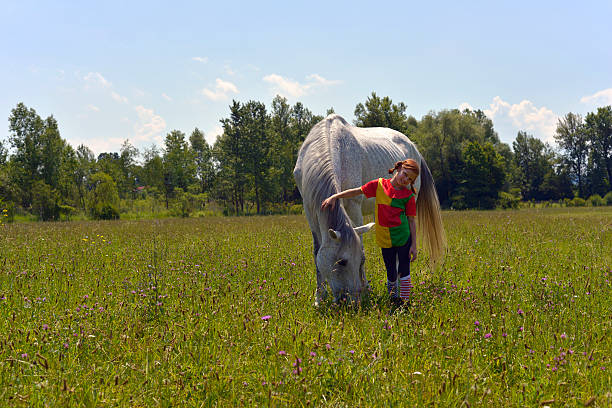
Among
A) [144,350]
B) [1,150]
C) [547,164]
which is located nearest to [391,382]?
[144,350]

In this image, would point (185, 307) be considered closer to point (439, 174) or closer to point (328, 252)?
point (328, 252)

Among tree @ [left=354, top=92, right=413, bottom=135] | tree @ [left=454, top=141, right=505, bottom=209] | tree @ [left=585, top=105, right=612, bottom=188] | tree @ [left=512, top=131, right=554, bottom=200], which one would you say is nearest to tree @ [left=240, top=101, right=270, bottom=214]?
tree @ [left=354, top=92, right=413, bottom=135]

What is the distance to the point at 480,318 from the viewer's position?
12.1 feet

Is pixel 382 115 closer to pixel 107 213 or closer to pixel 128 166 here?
pixel 107 213

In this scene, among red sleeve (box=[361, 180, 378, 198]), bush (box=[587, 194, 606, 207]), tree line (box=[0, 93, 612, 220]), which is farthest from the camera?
bush (box=[587, 194, 606, 207])

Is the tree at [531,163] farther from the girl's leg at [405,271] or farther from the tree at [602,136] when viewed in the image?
the girl's leg at [405,271]

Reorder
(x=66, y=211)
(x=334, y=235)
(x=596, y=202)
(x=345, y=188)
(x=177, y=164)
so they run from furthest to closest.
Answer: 1. (x=177, y=164)
2. (x=596, y=202)
3. (x=66, y=211)
4. (x=345, y=188)
5. (x=334, y=235)

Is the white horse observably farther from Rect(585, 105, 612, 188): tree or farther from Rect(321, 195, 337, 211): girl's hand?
Rect(585, 105, 612, 188): tree

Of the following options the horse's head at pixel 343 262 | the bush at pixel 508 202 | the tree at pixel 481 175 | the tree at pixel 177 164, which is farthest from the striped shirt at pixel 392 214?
the tree at pixel 177 164

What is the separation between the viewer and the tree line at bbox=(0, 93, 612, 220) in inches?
1593

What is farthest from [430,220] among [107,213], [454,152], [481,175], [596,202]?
[596,202]

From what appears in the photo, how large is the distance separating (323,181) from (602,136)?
82852 mm

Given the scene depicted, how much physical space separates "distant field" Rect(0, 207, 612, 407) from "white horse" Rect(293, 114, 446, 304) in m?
0.50

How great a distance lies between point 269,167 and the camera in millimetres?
44781
